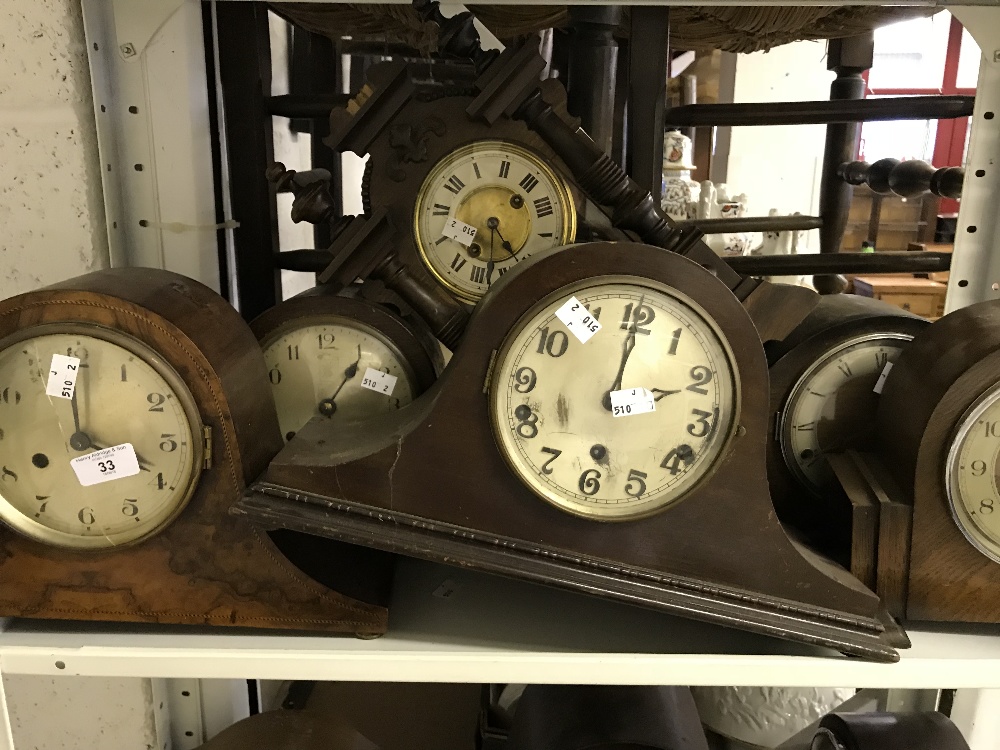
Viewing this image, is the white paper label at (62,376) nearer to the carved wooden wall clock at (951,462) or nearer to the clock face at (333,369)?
the clock face at (333,369)

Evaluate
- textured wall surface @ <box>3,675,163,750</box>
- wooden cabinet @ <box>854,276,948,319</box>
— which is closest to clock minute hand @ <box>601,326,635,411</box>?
textured wall surface @ <box>3,675,163,750</box>

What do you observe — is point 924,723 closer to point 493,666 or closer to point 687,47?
point 493,666

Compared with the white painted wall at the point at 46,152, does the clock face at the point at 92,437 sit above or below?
below

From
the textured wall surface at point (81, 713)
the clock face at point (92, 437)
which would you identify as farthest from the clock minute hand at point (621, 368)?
the textured wall surface at point (81, 713)

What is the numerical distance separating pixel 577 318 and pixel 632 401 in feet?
0.29

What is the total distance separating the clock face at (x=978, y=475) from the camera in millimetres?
663

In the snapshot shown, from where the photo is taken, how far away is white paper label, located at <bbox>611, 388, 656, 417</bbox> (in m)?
0.65

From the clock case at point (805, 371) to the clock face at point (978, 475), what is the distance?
97 mm

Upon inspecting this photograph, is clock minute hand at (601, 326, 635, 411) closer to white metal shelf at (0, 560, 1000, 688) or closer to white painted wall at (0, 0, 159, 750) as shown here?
white metal shelf at (0, 560, 1000, 688)

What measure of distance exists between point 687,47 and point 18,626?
1273 millimetres

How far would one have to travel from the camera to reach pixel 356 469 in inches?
26.6

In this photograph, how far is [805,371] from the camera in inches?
30.4

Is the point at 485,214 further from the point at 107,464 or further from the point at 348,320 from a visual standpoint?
the point at 107,464

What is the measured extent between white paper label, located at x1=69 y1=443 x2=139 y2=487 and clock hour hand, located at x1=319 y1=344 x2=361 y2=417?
21 centimetres
